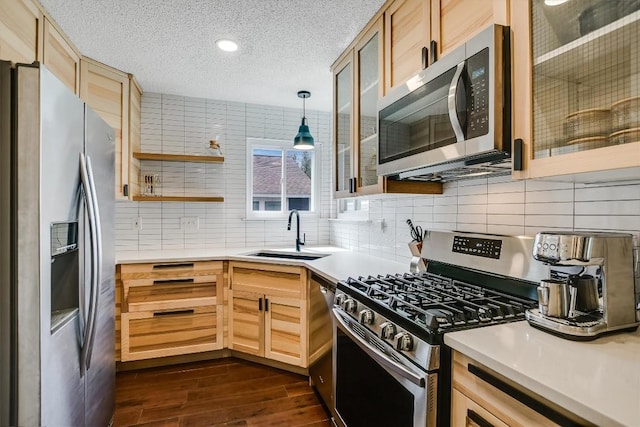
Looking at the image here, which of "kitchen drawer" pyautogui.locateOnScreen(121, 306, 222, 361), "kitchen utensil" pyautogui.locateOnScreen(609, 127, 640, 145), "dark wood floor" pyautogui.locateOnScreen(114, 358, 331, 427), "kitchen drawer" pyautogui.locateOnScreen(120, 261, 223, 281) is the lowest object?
"dark wood floor" pyautogui.locateOnScreen(114, 358, 331, 427)

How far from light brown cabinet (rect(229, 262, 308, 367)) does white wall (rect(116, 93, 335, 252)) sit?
72 cm

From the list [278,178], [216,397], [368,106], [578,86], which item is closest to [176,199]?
[278,178]

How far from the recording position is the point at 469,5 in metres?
1.30

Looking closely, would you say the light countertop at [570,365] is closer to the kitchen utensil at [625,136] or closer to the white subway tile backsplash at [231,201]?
the kitchen utensil at [625,136]

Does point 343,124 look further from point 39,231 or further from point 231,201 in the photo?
point 39,231

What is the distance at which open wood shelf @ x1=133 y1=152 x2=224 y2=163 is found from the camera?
9.40 ft

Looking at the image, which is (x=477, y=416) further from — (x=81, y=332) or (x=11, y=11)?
(x=11, y=11)

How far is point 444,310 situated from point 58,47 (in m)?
2.54

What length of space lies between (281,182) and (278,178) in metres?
0.05

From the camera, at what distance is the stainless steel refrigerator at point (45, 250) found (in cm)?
96

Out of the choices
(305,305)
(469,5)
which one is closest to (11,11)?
(469,5)

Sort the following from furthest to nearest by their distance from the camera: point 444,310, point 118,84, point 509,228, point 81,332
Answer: point 118,84, point 509,228, point 81,332, point 444,310

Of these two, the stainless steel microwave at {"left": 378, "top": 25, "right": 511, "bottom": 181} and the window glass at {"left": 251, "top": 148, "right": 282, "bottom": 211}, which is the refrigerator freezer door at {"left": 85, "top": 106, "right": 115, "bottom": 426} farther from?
the window glass at {"left": 251, "top": 148, "right": 282, "bottom": 211}

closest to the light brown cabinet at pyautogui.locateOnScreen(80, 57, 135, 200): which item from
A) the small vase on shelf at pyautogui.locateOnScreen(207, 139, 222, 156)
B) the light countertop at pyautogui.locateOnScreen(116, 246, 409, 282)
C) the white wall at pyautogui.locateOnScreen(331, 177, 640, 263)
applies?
the light countertop at pyautogui.locateOnScreen(116, 246, 409, 282)
